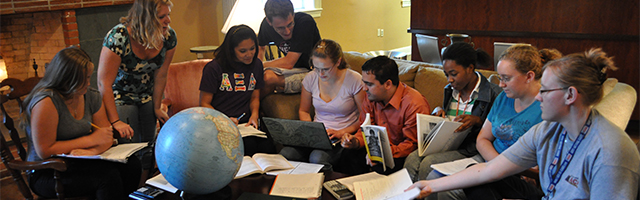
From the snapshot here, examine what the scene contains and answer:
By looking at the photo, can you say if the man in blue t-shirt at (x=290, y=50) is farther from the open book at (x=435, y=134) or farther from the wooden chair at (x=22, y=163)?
the wooden chair at (x=22, y=163)

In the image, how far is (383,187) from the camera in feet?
6.20

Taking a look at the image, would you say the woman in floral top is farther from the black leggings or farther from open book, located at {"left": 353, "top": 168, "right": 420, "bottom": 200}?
open book, located at {"left": 353, "top": 168, "right": 420, "bottom": 200}

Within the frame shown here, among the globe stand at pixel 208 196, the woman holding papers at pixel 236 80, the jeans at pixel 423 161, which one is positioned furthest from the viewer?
the woman holding papers at pixel 236 80

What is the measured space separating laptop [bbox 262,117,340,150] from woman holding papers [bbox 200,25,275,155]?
0.93ft

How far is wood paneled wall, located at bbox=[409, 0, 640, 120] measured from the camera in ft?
13.2

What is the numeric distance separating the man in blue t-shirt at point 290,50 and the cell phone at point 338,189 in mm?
1231

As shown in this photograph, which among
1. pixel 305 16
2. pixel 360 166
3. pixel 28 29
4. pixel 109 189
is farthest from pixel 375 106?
pixel 28 29

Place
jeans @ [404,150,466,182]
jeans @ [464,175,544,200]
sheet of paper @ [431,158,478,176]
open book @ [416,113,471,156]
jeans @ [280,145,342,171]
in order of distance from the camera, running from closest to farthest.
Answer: jeans @ [464,175,544,200]
sheet of paper @ [431,158,478,176]
open book @ [416,113,471,156]
jeans @ [404,150,466,182]
jeans @ [280,145,342,171]

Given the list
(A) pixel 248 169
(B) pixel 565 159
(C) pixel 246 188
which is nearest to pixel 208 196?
(C) pixel 246 188

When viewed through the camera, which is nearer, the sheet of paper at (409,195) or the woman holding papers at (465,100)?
the sheet of paper at (409,195)

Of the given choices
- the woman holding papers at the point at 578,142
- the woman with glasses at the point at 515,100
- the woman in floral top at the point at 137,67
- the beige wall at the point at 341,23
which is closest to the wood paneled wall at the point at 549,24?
the beige wall at the point at 341,23

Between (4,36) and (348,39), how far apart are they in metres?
4.68

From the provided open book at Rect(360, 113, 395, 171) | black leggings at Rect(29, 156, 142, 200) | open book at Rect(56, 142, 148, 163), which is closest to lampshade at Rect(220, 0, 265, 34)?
open book at Rect(56, 142, 148, 163)

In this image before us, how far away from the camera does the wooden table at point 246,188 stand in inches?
73.8
